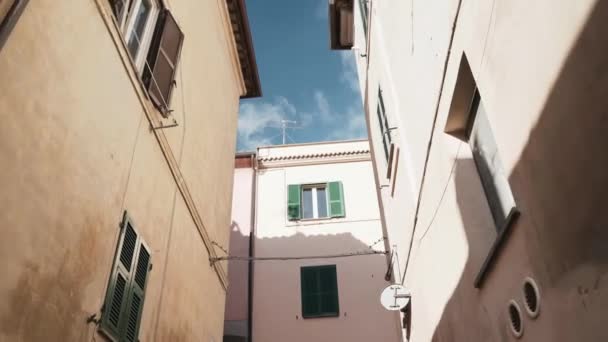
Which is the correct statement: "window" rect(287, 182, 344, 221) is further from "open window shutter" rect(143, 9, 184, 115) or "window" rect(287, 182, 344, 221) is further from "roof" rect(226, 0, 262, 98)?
"open window shutter" rect(143, 9, 184, 115)

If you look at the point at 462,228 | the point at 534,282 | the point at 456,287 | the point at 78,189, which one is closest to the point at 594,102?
the point at 534,282

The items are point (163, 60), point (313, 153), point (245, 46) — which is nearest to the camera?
point (163, 60)

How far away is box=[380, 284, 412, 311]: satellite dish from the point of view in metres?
7.71

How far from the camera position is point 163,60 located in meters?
6.73

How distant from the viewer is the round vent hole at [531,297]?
11.3 feet

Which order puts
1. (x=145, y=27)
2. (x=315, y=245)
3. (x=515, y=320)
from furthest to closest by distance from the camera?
(x=315, y=245), (x=145, y=27), (x=515, y=320)

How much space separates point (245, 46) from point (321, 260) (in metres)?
5.99

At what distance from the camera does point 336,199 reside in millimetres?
15477

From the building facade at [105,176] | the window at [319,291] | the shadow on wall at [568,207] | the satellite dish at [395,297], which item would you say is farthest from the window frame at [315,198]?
the shadow on wall at [568,207]

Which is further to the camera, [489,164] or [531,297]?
[489,164]

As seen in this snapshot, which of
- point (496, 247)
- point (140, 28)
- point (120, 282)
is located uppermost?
point (140, 28)

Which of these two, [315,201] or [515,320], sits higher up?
[315,201]

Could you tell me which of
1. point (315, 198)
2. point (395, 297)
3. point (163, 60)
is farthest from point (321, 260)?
point (163, 60)

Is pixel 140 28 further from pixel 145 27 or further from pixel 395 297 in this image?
pixel 395 297
